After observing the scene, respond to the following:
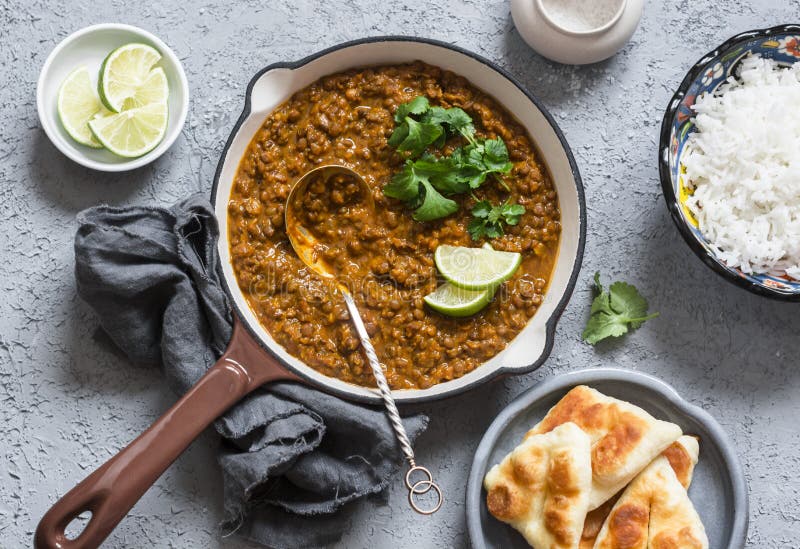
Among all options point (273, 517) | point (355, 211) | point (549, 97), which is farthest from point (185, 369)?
point (549, 97)

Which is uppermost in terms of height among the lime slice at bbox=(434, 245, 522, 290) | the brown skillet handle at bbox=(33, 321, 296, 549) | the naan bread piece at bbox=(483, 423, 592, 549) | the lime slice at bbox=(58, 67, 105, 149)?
the lime slice at bbox=(58, 67, 105, 149)

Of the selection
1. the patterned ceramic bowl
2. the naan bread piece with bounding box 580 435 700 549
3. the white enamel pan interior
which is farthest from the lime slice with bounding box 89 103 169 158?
the naan bread piece with bounding box 580 435 700 549

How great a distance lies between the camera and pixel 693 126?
342 cm

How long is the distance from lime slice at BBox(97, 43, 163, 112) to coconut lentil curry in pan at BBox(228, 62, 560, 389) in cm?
54

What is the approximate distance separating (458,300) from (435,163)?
1.97ft

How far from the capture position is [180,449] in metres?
2.99

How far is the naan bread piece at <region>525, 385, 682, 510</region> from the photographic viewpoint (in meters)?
3.07

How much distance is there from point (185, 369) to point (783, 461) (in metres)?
2.72

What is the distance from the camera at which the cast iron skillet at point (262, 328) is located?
301cm

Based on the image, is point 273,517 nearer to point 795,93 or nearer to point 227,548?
point 227,548

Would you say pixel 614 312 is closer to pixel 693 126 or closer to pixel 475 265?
pixel 475 265

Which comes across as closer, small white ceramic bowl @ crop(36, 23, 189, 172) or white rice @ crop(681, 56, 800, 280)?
white rice @ crop(681, 56, 800, 280)

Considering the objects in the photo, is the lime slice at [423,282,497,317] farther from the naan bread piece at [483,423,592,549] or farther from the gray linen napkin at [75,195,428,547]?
the naan bread piece at [483,423,592,549]

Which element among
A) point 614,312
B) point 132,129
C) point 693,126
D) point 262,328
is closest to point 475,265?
point 614,312
